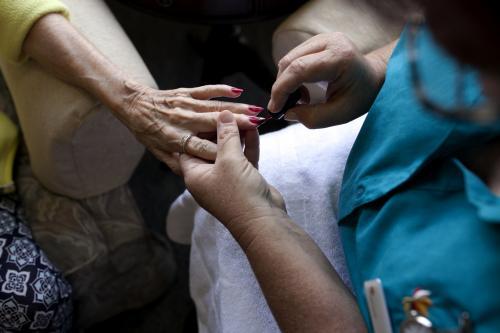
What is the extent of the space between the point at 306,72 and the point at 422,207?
239mm

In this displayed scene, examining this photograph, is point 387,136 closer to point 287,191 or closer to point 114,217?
point 287,191

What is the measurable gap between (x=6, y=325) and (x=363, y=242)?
2.07 feet

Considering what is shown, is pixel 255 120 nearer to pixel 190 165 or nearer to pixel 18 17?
pixel 190 165

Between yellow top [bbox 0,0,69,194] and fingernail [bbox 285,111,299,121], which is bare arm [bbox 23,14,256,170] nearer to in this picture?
yellow top [bbox 0,0,69,194]

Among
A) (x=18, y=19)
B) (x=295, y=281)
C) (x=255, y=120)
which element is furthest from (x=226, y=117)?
(x=18, y=19)

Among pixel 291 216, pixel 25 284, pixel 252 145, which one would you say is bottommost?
pixel 25 284

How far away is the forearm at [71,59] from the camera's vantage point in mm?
933

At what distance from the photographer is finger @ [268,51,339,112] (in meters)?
0.75

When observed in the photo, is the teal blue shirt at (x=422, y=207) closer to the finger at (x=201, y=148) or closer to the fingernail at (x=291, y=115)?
the fingernail at (x=291, y=115)

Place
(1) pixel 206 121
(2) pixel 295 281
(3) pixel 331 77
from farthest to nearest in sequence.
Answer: (1) pixel 206 121 → (3) pixel 331 77 → (2) pixel 295 281

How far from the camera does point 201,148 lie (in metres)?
0.83

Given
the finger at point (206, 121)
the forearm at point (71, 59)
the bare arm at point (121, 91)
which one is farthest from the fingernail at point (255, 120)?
the forearm at point (71, 59)

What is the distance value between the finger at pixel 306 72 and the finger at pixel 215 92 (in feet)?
0.47

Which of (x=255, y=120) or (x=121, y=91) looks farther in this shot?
(x=121, y=91)
